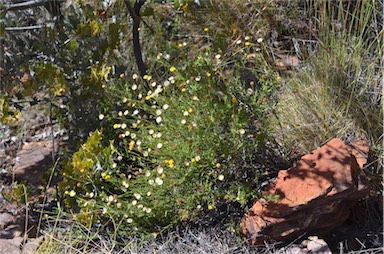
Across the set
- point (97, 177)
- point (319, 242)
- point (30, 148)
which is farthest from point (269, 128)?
point (30, 148)

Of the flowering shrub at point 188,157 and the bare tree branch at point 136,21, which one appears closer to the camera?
the flowering shrub at point 188,157

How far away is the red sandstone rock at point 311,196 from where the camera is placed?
10.2 feet

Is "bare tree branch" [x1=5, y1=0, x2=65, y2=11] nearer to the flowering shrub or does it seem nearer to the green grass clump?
the flowering shrub

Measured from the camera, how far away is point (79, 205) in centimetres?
353

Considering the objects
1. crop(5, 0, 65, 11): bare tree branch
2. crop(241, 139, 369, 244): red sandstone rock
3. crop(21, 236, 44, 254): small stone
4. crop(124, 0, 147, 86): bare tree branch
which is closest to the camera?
crop(241, 139, 369, 244): red sandstone rock

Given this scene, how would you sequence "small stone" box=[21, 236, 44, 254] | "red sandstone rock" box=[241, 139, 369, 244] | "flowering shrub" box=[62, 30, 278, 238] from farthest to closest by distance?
1. "small stone" box=[21, 236, 44, 254]
2. "flowering shrub" box=[62, 30, 278, 238]
3. "red sandstone rock" box=[241, 139, 369, 244]

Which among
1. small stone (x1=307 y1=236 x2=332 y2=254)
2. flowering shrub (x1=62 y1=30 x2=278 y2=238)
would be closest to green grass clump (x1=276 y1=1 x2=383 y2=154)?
flowering shrub (x1=62 y1=30 x2=278 y2=238)

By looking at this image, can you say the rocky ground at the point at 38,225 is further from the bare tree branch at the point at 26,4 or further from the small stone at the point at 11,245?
the bare tree branch at the point at 26,4

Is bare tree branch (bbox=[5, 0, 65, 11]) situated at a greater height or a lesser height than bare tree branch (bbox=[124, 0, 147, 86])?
greater

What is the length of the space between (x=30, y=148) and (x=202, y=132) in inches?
65.6

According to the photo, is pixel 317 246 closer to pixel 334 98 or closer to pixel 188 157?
pixel 188 157

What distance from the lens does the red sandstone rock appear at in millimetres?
3117

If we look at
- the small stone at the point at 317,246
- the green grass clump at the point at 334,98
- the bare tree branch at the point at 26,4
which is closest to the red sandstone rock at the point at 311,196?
the small stone at the point at 317,246

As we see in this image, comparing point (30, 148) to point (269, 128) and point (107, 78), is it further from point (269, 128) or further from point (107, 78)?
point (269, 128)
